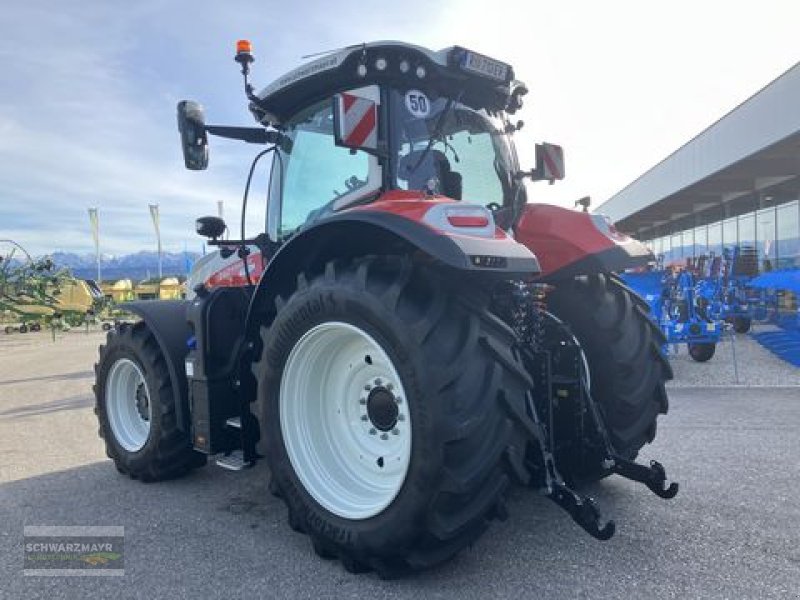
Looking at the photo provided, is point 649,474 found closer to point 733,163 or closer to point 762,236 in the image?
point 733,163

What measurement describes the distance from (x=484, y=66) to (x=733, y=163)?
16.2 metres

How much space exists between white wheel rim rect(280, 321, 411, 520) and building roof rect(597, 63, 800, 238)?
46.5 ft

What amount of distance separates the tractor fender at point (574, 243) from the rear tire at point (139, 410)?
247 centimetres

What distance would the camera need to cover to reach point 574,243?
3514mm

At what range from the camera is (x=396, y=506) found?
2.58m

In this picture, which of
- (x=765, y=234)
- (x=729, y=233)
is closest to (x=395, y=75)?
(x=765, y=234)

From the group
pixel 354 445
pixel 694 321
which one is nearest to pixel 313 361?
pixel 354 445

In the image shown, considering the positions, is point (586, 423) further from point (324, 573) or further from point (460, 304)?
point (324, 573)

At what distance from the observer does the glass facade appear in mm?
19078

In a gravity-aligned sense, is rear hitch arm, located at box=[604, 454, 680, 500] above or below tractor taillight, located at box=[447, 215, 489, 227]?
below

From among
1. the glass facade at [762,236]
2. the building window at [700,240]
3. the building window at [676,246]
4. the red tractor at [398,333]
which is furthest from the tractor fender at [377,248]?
the building window at [676,246]

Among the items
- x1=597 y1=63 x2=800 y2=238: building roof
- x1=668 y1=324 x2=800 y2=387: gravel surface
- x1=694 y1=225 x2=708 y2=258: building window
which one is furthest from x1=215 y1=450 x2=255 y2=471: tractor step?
x1=694 y1=225 x2=708 y2=258: building window

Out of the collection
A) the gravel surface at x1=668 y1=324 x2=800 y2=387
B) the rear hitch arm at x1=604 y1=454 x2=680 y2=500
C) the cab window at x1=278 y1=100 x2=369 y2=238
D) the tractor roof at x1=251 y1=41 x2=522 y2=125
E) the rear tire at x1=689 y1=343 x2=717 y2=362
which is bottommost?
the gravel surface at x1=668 y1=324 x2=800 y2=387

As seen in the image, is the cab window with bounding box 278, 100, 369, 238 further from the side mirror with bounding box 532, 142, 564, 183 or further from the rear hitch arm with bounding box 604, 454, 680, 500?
the rear hitch arm with bounding box 604, 454, 680, 500
